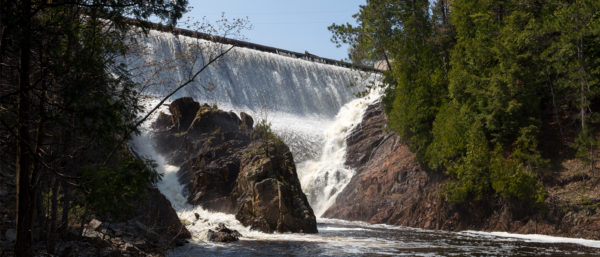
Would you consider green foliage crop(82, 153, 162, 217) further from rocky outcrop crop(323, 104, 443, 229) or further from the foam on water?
rocky outcrop crop(323, 104, 443, 229)

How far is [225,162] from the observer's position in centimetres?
2969

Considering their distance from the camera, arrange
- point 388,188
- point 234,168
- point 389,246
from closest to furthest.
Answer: point 389,246 < point 388,188 < point 234,168

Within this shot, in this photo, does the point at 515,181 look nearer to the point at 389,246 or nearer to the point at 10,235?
the point at 389,246

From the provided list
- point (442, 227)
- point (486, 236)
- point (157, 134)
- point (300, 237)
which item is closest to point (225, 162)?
A: point (157, 134)

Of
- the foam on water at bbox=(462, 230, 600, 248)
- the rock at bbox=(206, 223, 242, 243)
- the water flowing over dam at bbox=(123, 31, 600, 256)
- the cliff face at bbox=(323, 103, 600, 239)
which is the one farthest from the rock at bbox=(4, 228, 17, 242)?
the cliff face at bbox=(323, 103, 600, 239)

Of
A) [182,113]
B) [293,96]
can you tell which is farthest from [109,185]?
[293,96]

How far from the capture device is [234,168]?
95.9 feet

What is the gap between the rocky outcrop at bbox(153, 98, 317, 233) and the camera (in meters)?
22.1

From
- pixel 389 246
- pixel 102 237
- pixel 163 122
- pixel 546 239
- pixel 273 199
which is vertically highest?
pixel 163 122

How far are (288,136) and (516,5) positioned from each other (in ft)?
81.3

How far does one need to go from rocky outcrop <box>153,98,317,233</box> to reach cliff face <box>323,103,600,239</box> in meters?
6.92

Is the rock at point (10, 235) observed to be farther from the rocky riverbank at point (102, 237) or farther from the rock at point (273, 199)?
the rock at point (273, 199)

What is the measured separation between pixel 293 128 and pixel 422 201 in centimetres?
2155

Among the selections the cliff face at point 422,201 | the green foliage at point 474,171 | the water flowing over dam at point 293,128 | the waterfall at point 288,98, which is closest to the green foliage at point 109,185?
the water flowing over dam at point 293,128
